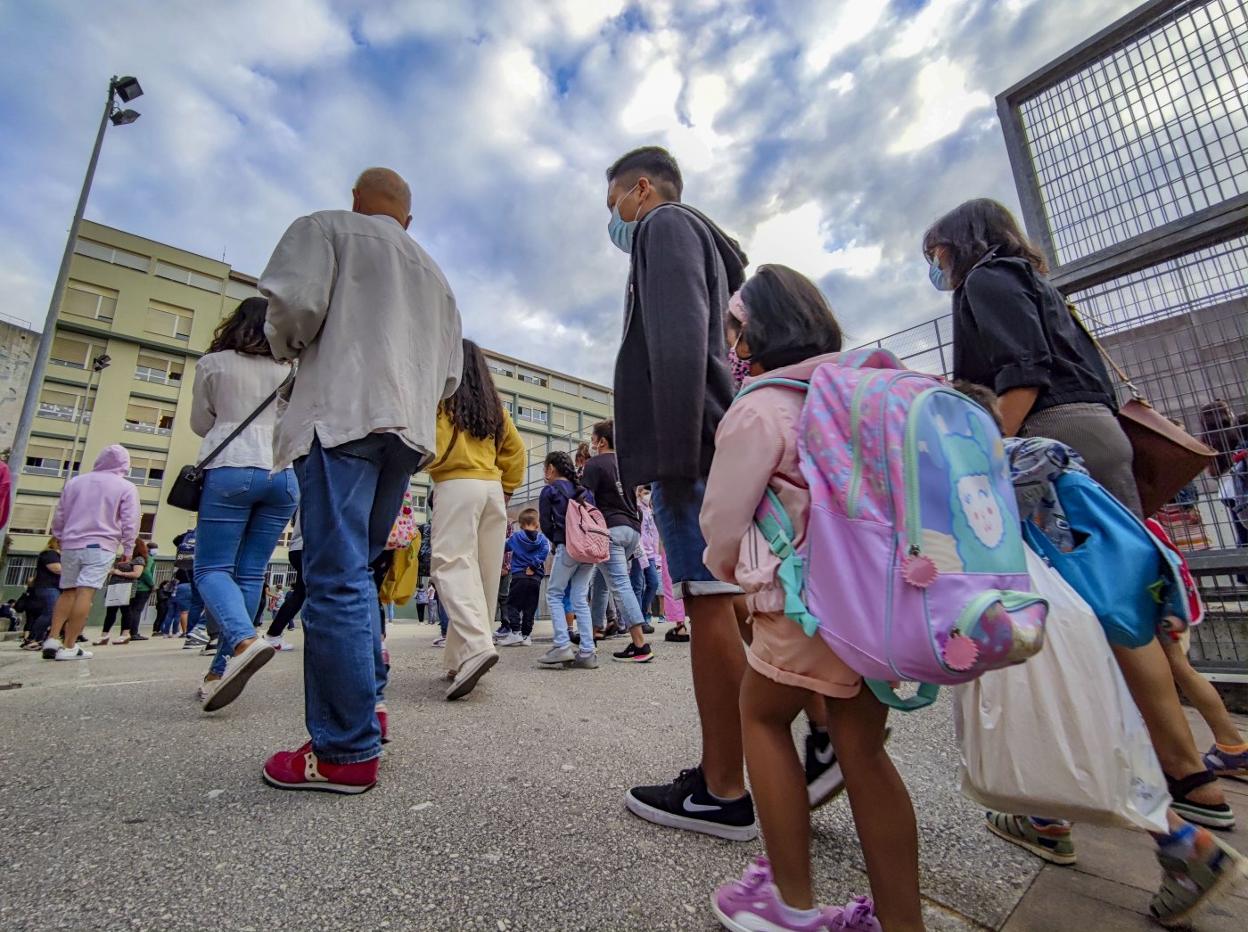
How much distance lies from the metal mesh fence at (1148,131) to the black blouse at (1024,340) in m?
2.43

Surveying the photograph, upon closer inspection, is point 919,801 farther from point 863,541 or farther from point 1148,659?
point 863,541

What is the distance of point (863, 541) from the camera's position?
1054 millimetres

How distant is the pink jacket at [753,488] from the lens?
1.24 metres

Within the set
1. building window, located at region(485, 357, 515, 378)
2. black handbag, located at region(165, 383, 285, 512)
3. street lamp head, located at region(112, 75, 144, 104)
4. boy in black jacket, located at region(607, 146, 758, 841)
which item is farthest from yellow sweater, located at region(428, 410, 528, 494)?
building window, located at region(485, 357, 515, 378)

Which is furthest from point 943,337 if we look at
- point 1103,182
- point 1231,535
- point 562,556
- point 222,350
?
point 222,350

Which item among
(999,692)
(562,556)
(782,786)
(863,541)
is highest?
(562,556)

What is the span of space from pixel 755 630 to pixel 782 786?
31cm

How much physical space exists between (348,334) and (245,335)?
1648 mm

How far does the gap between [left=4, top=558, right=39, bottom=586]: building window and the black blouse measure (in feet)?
139

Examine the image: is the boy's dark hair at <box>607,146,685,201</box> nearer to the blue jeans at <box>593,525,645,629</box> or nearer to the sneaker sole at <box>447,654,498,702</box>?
the sneaker sole at <box>447,654,498,702</box>

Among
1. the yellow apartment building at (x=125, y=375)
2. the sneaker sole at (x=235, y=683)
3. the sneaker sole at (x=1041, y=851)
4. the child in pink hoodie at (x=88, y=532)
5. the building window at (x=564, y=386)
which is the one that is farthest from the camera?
the building window at (x=564, y=386)

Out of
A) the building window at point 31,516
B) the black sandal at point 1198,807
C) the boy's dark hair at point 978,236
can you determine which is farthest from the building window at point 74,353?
the black sandal at point 1198,807

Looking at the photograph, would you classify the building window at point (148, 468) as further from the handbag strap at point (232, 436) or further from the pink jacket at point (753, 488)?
the pink jacket at point (753, 488)

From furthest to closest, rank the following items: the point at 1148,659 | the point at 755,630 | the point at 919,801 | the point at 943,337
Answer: the point at 943,337 < the point at 919,801 < the point at 1148,659 < the point at 755,630
